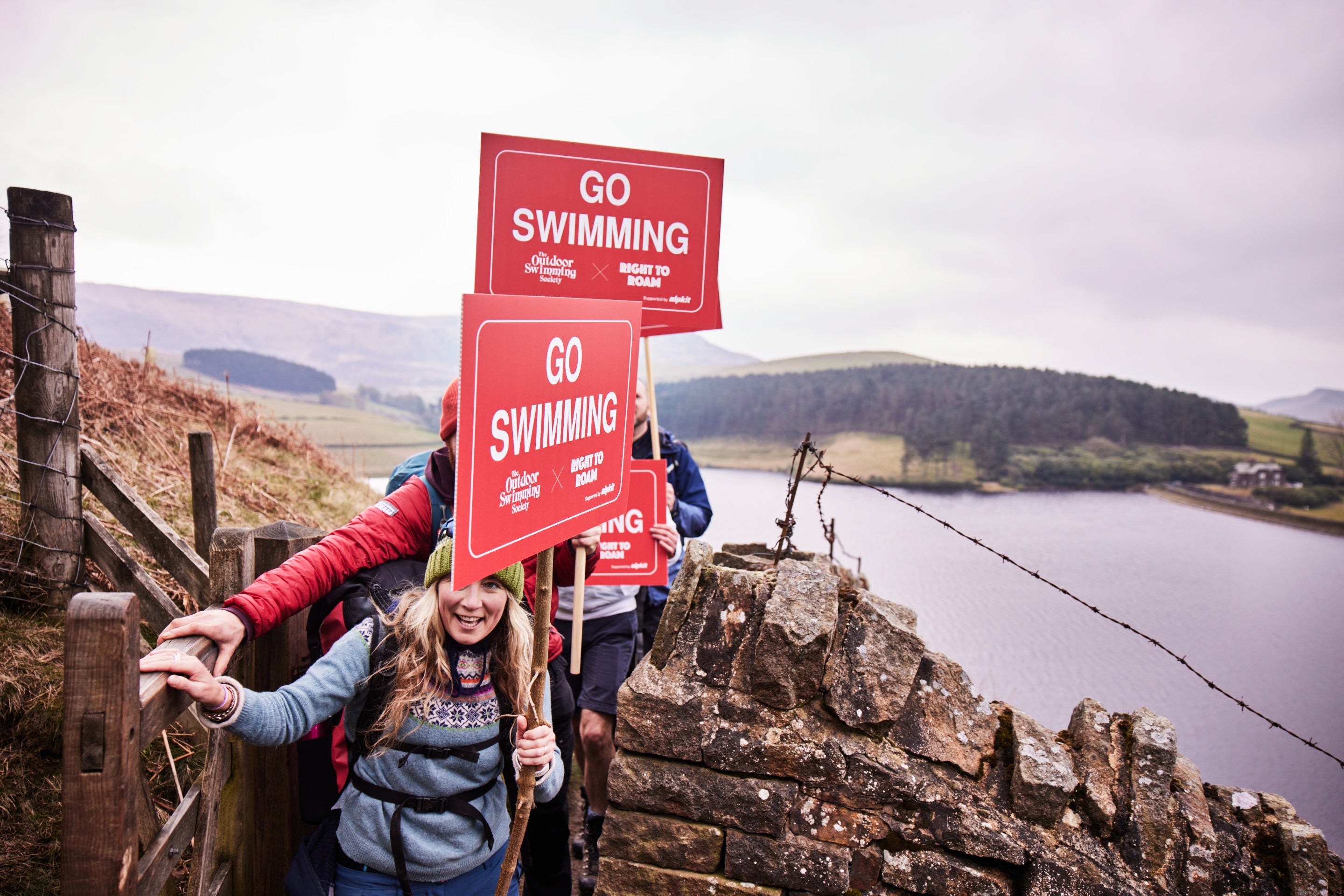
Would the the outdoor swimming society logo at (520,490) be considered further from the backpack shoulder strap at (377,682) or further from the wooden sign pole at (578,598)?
the wooden sign pole at (578,598)

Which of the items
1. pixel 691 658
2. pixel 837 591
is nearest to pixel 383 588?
pixel 691 658

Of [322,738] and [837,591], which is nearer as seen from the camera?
[322,738]

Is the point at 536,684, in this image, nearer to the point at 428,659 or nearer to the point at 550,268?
the point at 428,659

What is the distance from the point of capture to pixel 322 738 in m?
2.15

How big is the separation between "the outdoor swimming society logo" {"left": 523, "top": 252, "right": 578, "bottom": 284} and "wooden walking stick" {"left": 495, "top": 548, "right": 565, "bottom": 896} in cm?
169

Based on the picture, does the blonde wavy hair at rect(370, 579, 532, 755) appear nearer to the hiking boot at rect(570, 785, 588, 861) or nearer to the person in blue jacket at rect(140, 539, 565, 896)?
the person in blue jacket at rect(140, 539, 565, 896)

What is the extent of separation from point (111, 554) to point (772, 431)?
26.3 feet

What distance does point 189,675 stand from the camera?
5.13ft

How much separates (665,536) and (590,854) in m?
1.99

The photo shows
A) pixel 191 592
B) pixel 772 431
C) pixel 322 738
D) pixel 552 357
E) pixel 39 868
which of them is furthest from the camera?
pixel 772 431

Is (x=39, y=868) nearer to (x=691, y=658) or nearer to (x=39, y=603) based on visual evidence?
(x=39, y=603)

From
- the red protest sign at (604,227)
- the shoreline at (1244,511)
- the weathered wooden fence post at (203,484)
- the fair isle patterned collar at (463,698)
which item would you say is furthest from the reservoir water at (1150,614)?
the weathered wooden fence post at (203,484)

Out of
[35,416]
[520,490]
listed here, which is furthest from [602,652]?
[35,416]

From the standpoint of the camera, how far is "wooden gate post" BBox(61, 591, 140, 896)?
4.05 feet
